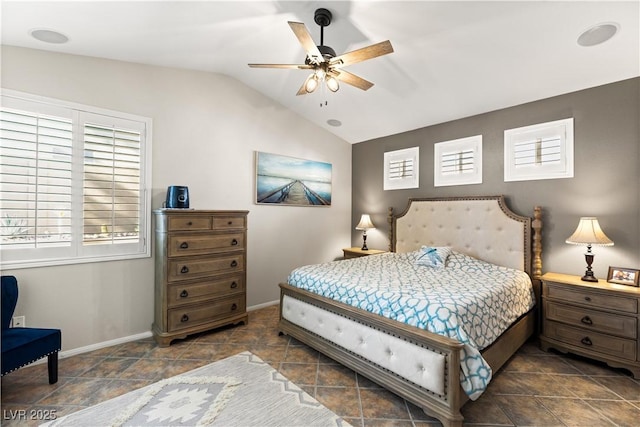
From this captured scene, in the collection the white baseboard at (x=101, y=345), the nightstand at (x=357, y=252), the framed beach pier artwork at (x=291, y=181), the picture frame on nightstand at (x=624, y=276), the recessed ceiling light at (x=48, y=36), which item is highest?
the recessed ceiling light at (x=48, y=36)

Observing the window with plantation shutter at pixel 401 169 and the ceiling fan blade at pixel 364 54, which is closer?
the ceiling fan blade at pixel 364 54

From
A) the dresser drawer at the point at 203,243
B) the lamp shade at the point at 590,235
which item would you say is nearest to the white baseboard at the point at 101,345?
the dresser drawer at the point at 203,243

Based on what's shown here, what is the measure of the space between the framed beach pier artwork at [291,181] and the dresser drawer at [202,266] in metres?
1.04

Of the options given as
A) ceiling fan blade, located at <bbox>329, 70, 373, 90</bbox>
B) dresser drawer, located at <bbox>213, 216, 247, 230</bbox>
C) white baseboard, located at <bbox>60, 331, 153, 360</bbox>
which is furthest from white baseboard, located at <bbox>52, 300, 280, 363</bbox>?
ceiling fan blade, located at <bbox>329, 70, 373, 90</bbox>

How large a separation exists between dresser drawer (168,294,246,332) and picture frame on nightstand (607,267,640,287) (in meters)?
3.85

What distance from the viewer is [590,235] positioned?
9.02ft

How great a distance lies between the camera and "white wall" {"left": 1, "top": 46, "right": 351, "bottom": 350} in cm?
265

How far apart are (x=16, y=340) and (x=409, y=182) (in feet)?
15.2

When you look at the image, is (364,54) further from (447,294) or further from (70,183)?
(70,183)

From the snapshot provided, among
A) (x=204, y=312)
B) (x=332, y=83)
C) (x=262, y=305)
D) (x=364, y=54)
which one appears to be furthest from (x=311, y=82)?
(x=262, y=305)

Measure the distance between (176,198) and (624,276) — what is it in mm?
4506

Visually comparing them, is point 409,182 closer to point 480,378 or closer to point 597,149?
point 597,149

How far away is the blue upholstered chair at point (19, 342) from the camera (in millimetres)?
2031

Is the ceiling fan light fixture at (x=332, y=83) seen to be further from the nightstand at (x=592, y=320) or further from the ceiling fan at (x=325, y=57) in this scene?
the nightstand at (x=592, y=320)
